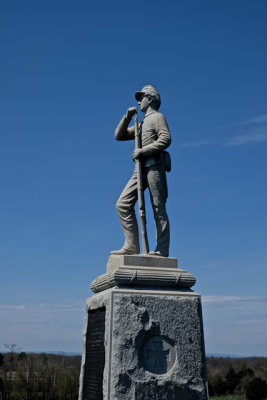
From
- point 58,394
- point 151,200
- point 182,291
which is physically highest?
point 151,200

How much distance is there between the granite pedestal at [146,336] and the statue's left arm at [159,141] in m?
1.51

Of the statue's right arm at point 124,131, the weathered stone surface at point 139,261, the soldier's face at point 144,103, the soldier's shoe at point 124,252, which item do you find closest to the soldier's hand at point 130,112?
the statue's right arm at point 124,131

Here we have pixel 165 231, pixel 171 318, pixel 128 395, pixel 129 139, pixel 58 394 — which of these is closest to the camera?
pixel 128 395

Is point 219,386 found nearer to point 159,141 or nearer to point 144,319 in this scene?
point 144,319

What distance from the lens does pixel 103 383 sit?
212 inches

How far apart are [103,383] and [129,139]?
360cm

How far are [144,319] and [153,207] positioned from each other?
1.68 meters

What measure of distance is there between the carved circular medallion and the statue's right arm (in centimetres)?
311

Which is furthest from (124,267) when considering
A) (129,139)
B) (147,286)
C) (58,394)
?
(58,394)

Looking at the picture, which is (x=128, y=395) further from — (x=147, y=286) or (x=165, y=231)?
(x=165, y=231)

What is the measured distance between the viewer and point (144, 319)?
218 inches

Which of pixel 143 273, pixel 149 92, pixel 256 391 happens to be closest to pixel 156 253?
pixel 143 273

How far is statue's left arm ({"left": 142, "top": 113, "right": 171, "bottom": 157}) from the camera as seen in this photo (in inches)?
255

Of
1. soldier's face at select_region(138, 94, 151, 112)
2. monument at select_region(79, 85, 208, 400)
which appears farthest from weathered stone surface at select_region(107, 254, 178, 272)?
soldier's face at select_region(138, 94, 151, 112)
